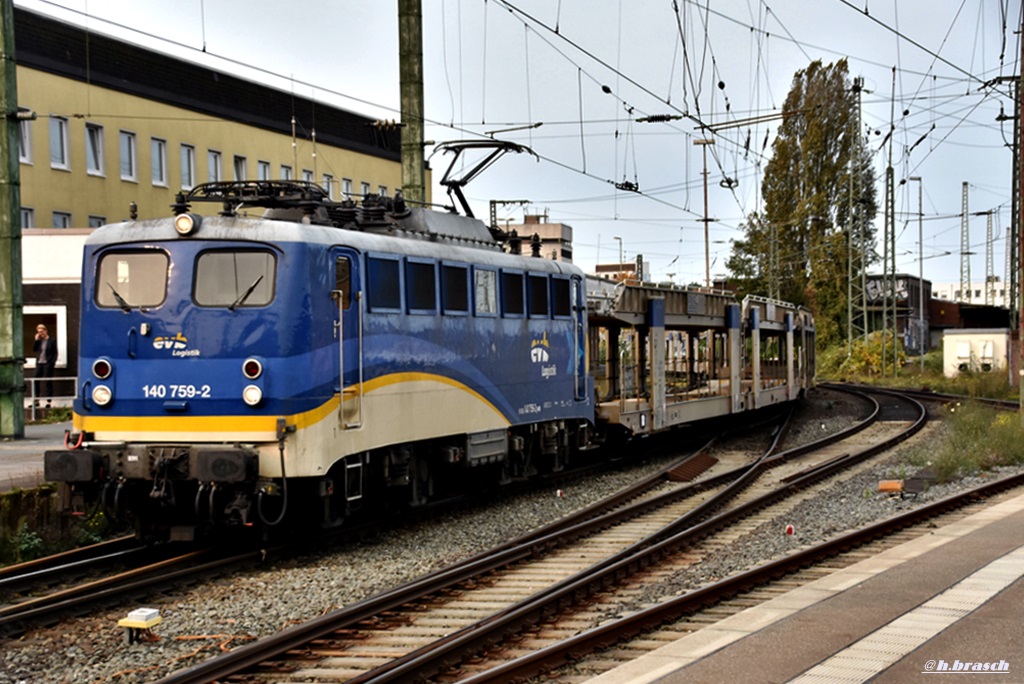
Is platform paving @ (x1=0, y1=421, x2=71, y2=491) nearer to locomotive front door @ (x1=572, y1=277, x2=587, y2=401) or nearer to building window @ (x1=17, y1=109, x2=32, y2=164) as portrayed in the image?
locomotive front door @ (x1=572, y1=277, x2=587, y2=401)

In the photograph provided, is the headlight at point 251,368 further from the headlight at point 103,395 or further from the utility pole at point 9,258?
the utility pole at point 9,258

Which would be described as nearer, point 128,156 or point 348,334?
point 348,334

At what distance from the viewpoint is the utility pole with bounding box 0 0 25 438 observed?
18.7m

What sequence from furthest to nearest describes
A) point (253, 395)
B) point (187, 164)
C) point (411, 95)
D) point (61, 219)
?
1. point (187, 164)
2. point (61, 219)
3. point (411, 95)
4. point (253, 395)

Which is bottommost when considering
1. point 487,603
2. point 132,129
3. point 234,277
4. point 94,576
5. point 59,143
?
point 487,603

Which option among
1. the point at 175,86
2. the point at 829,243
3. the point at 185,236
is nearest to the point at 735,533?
the point at 185,236

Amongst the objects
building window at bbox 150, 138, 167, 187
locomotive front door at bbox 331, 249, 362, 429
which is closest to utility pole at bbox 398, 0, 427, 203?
locomotive front door at bbox 331, 249, 362, 429

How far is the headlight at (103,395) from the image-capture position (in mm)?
11872

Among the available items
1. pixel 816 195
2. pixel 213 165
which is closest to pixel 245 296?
pixel 213 165

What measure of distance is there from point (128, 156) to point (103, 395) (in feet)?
87.5

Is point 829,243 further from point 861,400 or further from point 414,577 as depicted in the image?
point 414,577

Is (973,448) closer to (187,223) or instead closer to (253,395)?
(253,395)

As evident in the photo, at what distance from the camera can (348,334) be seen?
12.4 meters

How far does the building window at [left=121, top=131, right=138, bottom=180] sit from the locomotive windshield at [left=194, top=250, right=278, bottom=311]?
26355 mm
